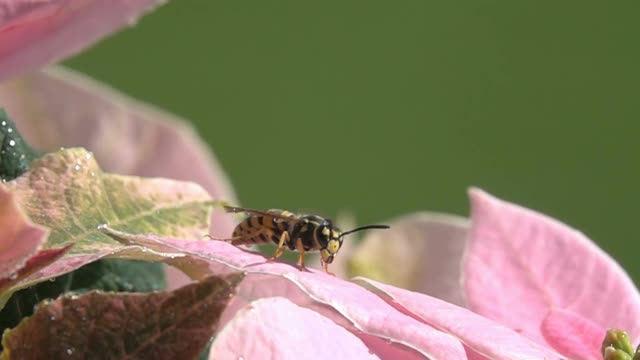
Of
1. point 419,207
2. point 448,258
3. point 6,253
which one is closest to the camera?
point 6,253

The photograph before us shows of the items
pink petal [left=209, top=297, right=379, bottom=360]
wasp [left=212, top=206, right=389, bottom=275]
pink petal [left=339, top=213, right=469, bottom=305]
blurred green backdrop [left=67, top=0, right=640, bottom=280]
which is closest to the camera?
pink petal [left=209, top=297, right=379, bottom=360]

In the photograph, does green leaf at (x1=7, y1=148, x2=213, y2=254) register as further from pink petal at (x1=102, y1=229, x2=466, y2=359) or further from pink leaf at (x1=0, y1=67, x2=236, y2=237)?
pink leaf at (x1=0, y1=67, x2=236, y2=237)

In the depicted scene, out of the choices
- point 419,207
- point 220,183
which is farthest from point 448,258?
point 419,207

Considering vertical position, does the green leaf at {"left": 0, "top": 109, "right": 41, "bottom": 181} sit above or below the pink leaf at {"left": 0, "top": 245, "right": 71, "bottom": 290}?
above

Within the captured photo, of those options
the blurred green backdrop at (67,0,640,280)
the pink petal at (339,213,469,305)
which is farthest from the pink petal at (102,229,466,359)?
the blurred green backdrop at (67,0,640,280)

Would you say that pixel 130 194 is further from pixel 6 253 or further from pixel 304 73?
pixel 304 73

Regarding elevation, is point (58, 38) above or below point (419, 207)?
above

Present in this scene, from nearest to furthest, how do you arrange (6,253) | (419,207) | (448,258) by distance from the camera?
(6,253)
(448,258)
(419,207)
